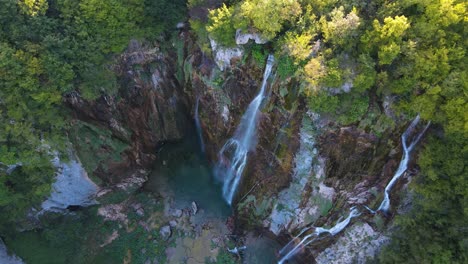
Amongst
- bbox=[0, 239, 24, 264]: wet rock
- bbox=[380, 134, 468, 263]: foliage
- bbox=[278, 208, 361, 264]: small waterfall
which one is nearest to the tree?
bbox=[380, 134, 468, 263]: foliage

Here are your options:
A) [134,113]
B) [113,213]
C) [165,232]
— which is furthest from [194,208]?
[134,113]

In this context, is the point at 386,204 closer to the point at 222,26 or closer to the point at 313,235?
the point at 313,235

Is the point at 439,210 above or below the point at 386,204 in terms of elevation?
above

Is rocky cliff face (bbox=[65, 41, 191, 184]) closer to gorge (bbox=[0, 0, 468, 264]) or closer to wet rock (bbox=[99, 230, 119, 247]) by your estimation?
gorge (bbox=[0, 0, 468, 264])

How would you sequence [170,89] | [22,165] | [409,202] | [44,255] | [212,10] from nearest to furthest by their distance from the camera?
[409,202] → [212,10] → [22,165] → [44,255] → [170,89]

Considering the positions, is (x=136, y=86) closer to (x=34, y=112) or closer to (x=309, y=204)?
(x=34, y=112)

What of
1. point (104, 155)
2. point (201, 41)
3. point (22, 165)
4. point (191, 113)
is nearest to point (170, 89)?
point (191, 113)
